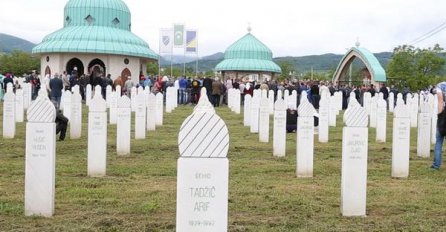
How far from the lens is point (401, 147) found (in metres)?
12.2

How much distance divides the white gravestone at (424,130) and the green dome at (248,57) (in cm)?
→ 4264

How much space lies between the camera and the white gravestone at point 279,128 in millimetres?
14695

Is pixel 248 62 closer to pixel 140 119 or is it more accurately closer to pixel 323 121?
pixel 323 121

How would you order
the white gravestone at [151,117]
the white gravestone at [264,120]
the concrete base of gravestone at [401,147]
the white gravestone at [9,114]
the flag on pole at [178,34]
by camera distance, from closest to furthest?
the concrete base of gravestone at [401,147], the white gravestone at [9,114], the white gravestone at [264,120], the white gravestone at [151,117], the flag on pole at [178,34]

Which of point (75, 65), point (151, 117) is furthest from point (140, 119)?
point (75, 65)

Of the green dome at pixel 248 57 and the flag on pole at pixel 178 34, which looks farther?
the green dome at pixel 248 57

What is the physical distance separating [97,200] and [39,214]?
47.6 inches

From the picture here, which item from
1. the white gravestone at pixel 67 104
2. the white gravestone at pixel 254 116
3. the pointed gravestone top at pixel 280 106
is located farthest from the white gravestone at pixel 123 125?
the white gravestone at pixel 254 116

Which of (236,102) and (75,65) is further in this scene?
(75,65)

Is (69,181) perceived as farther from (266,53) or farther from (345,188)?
(266,53)

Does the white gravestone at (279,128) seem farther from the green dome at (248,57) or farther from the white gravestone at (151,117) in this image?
the green dome at (248,57)

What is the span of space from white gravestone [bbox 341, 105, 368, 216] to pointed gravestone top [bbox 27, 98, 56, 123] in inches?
153

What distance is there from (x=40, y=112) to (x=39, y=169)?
726mm

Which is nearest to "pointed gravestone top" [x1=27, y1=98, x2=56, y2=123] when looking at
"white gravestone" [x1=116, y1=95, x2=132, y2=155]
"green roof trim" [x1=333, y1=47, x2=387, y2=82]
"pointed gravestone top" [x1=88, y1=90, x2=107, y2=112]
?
"pointed gravestone top" [x1=88, y1=90, x2=107, y2=112]
